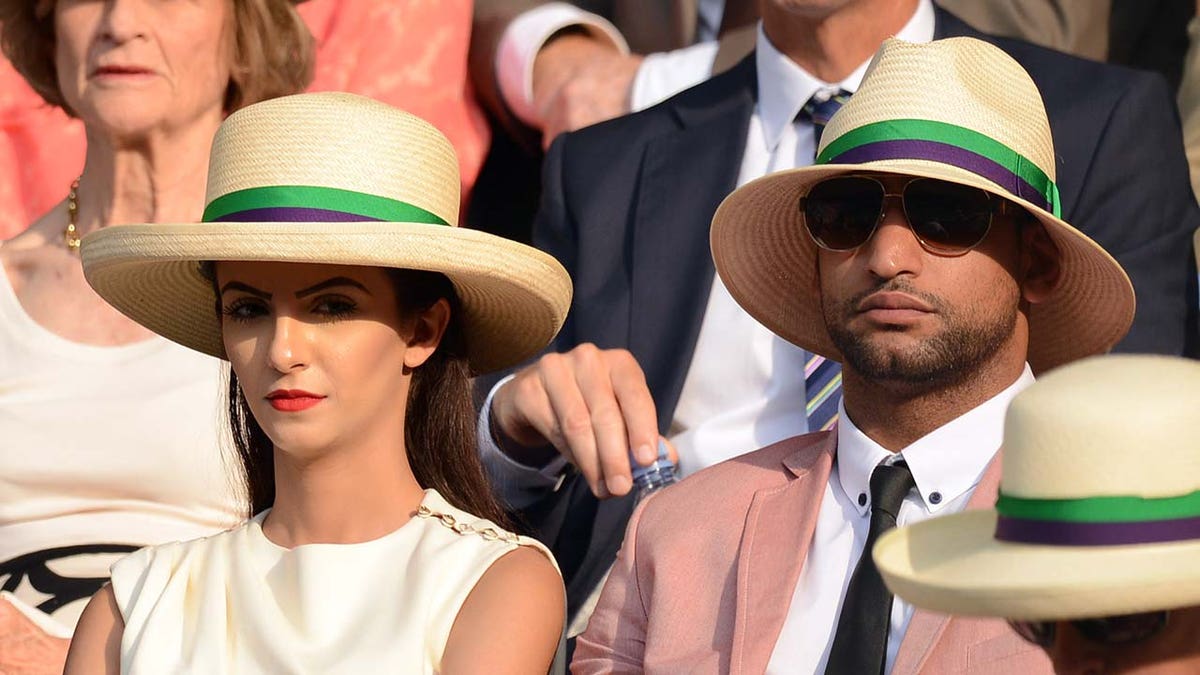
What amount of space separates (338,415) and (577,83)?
1985 millimetres

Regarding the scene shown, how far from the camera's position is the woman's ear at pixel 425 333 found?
258cm

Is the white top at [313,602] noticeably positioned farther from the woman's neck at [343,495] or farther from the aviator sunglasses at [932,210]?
the aviator sunglasses at [932,210]

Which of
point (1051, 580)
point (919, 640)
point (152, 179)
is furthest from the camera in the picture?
point (152, 179)

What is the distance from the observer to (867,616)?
96.3 inches

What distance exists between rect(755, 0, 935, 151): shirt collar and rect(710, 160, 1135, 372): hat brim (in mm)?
767

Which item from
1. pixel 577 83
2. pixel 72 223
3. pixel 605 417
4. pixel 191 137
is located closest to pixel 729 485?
pixel 605 417

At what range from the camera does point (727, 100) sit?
3.71 m

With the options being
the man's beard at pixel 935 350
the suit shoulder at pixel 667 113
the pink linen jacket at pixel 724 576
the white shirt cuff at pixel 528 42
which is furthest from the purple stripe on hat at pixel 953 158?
the white shirt cuff at pixel 528 42

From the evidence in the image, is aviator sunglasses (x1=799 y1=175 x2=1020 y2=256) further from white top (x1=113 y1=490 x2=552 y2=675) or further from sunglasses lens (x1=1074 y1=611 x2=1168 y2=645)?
sunglasses lens (x1=1074 y1=611 x2=1168 y2=645)

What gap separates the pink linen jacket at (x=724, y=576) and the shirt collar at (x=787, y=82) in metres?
0.98

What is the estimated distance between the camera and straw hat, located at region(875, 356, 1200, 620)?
1.61 m

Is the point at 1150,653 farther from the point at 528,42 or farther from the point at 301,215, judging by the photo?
the point at 528,42

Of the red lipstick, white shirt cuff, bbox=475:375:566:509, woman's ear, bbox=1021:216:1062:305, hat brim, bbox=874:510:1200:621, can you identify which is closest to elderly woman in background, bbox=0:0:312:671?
white shirt cuff, bbox=475:375:566:509

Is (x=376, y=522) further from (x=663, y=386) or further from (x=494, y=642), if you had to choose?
(x=663, y=386)
